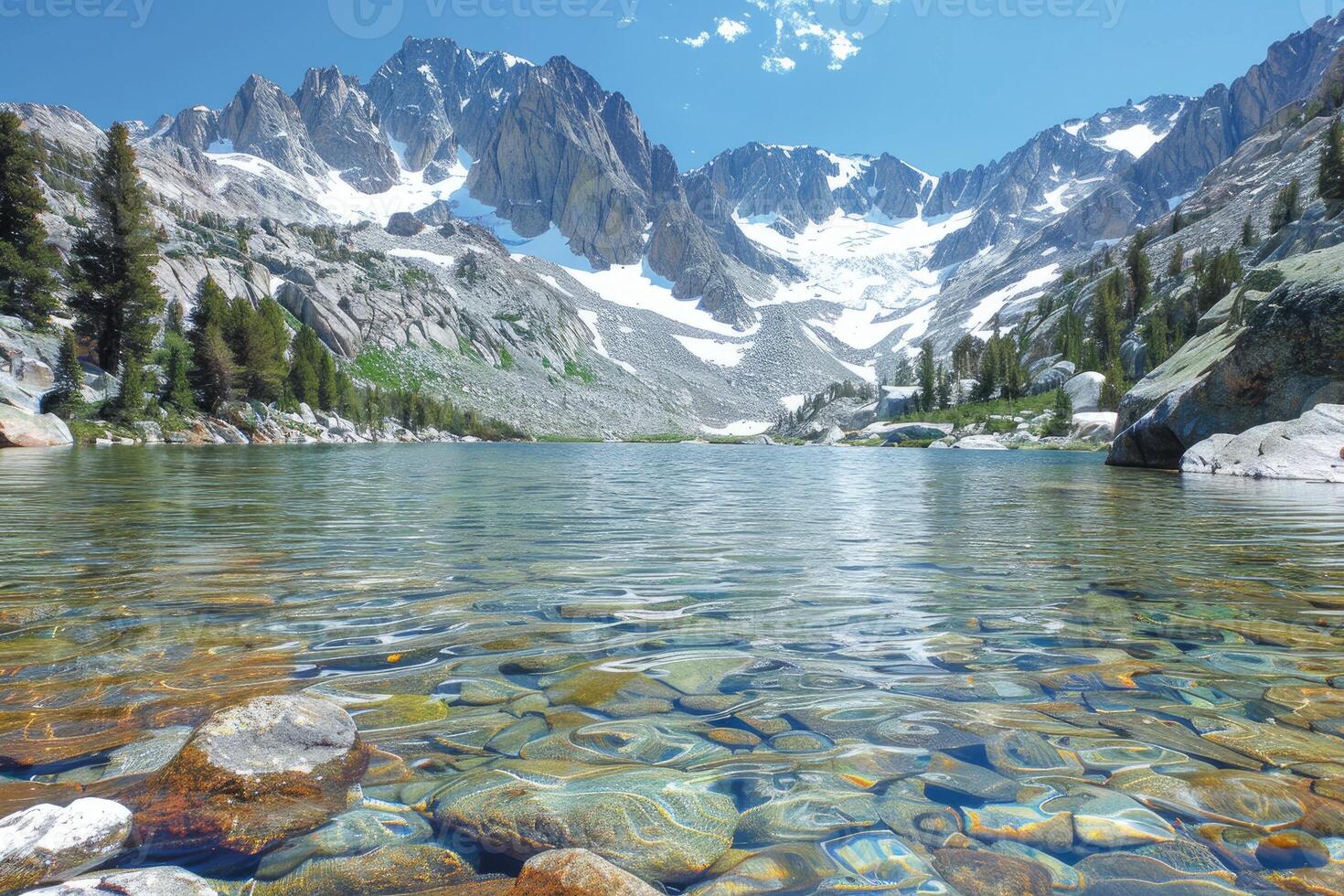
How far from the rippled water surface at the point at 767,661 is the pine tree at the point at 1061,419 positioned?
6565cm

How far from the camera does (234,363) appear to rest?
68.6 meters

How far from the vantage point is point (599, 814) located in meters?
2.89

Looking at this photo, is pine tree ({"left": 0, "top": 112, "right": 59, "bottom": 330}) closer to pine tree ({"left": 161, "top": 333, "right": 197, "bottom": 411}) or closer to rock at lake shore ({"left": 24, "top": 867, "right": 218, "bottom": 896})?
pine tree ({"left": 161, "top": 333, "right": 197, "bottom": 411})

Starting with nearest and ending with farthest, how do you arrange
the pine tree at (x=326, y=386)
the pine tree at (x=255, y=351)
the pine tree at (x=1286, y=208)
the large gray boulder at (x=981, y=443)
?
1. the pine tree at (x=255, y=351)
2. the large gray boulder at (x=981, y=443)
3. the pine tree at (x=1286, y=208)
4. the pine tree at (x=326, y=386)

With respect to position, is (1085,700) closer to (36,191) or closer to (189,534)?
(189,534)

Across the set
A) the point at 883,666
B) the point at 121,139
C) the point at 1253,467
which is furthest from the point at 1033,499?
the point at 121,139

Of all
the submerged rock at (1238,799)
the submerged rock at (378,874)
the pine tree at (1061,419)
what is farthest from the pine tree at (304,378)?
the submerged rock at (1238,799)

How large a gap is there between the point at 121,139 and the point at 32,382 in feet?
90.1

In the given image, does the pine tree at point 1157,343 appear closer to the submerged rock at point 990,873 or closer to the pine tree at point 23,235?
the submerged rock at point 990,873

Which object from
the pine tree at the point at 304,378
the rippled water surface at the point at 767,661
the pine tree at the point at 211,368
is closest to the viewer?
the rippled water surface at the point at 767,661

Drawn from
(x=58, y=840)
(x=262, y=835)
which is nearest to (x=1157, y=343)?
(x=262, y=835)

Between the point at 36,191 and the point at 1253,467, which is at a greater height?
the point at 36,191

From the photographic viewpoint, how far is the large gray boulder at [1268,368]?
2296 centimetres

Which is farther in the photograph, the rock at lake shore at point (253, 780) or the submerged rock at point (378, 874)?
the rock at lake shore at point (253, 780)
